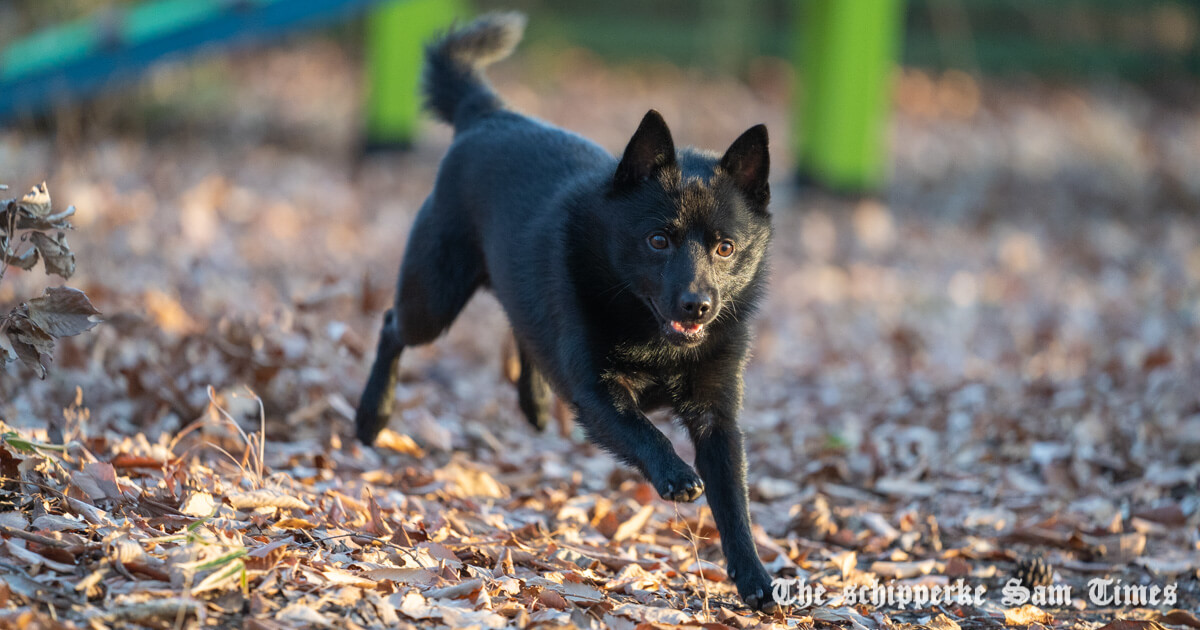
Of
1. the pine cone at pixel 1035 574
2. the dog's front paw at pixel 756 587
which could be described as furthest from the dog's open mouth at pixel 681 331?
the pine cone at pixel 1035 574

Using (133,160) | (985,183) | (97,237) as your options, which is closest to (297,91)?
(133,160)

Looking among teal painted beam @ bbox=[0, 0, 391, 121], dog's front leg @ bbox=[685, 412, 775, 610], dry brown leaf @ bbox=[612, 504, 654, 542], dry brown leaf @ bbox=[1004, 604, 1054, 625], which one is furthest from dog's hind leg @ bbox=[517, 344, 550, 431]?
teal painted beam @ bbox=[0, 0, 391, 121]

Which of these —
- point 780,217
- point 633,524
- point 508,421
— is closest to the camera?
point 633,524

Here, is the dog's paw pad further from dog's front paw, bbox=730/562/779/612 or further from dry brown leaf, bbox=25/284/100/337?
dry brown leaf, bbox=25/284/100/337

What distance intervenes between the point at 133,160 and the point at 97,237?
1903 millimetres

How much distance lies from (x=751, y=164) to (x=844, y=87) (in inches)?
233

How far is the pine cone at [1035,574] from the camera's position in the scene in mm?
3305

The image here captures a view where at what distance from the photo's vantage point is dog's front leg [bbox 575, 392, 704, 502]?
9.37 ft

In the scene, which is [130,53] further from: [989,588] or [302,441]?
[989,588]

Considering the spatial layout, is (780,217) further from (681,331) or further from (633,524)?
(681,331)

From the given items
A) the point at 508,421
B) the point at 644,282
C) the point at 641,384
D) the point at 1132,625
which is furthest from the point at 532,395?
the point at 1132,625

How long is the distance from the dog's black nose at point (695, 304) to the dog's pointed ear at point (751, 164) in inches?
18.4

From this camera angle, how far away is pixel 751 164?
10.5 feet

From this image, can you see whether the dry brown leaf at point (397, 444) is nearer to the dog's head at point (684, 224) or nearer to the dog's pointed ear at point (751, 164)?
the dog's head at point (684, 224)
